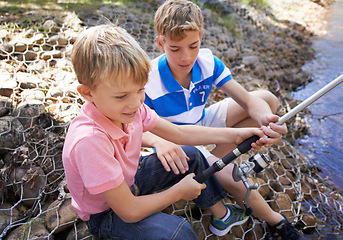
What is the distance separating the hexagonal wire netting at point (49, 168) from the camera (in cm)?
150

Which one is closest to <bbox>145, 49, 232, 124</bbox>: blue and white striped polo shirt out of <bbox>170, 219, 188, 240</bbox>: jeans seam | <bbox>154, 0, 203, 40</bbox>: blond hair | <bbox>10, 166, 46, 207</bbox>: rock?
<bbox>154, 0, 203, 40</bbox>: blond hair

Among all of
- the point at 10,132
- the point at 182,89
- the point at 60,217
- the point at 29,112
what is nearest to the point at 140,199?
the point at 60,217

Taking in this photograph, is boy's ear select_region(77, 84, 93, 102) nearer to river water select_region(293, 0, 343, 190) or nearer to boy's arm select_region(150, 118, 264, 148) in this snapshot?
boy's arm select_region(150, 118, 264, 148)

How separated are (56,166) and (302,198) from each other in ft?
4.99

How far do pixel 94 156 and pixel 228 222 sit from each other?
0.84 meters

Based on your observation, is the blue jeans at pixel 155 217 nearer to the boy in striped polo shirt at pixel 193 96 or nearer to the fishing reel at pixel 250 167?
the boy in striped polo shirt at pixel 193 96

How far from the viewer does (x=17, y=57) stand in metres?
2.46

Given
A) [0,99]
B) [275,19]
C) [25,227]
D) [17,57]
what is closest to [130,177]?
[25,227]

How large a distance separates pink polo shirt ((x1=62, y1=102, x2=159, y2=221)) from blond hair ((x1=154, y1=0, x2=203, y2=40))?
1.82ft

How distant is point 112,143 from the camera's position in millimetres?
1080

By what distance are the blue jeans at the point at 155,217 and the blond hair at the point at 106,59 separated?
21.5 inches

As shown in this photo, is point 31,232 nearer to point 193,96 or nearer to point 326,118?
point 193,96

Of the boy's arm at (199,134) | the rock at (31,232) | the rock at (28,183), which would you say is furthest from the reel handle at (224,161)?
the rock at (28,183)

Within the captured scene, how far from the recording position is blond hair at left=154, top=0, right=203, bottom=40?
145cm
